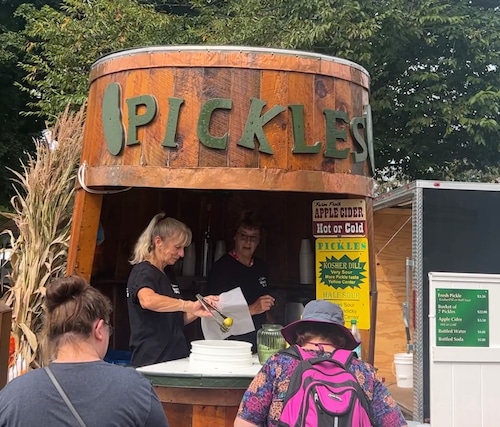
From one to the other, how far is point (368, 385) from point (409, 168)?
9.77m

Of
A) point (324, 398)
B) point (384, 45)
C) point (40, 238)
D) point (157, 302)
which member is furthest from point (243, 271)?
point (384, 45)

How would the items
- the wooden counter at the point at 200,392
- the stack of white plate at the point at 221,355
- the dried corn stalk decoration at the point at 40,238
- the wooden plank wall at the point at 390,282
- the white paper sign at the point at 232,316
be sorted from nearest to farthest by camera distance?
1. the wooden counter at the point at 200,392
2. the stack of white plate at the point at 221,355
3. the white paper sign at the point at 232,316
4. the dried corn stalk decoration at the point at 40,238
5. the wooden plank wall at the point at 390,282

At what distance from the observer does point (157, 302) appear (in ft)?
12.3

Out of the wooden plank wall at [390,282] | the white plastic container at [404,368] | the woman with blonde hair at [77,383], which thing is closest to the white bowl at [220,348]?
the woman with blonde hair at [77,383]

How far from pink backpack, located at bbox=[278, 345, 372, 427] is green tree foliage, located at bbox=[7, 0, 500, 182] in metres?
7.42

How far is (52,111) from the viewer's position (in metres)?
11.2

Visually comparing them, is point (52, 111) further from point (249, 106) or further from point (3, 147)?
point (249, 106)

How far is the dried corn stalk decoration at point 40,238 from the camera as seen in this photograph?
5121 mm

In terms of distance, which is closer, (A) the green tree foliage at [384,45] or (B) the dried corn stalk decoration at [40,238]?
(B) the dried corn stalk decoration at [40,238]

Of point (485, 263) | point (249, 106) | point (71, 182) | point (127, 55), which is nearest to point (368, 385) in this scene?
point (249, 106)

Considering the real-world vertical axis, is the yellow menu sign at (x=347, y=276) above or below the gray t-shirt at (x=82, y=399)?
above

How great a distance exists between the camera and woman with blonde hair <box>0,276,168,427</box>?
1786 millimetres

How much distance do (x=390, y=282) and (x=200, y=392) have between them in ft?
14.1

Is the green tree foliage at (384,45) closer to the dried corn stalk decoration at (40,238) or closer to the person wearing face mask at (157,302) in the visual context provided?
the dried corn stalk decoration at (40,238)
